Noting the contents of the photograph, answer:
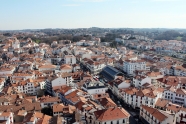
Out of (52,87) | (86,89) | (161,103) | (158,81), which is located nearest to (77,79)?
(52,87)

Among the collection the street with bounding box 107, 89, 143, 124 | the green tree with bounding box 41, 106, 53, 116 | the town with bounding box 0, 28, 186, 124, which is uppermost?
the town with bounding box 0, 28, 186, 124

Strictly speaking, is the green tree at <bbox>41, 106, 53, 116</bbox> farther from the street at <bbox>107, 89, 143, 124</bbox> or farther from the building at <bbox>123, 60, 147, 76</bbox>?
the building at <bbox>123, 60, 147, 76</bbox>

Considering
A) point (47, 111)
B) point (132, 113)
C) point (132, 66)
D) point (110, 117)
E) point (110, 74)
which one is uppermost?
point (110, 117)

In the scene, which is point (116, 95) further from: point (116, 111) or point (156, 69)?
point (156, 69)

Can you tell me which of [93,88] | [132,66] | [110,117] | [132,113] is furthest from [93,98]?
[132,66]

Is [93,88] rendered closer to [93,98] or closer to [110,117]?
[93,98]

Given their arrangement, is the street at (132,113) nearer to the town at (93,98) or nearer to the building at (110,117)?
the town at (93,98)

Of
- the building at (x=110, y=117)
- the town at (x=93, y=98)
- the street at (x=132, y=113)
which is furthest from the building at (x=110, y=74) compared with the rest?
the building at (x=110, y=117)

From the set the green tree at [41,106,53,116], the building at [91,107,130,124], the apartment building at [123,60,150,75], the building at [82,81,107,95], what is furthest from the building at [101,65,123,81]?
the building at [91,107,130,124]

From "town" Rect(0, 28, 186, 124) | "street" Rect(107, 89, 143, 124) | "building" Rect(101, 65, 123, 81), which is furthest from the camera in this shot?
"building" Rect(101, 65, 123, 81)

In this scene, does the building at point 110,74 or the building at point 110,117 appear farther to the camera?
the building at point 110,74

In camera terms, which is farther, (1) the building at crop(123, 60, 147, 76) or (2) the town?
(1) the building at crop(123, 60, 147, 76)

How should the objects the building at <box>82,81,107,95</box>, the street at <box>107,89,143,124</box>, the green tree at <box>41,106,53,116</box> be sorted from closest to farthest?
the street at <box>107,89,143,124</box> < the green tree at <box>41,106,53,116</box> < the building at <box>82,81,107,95</box>
